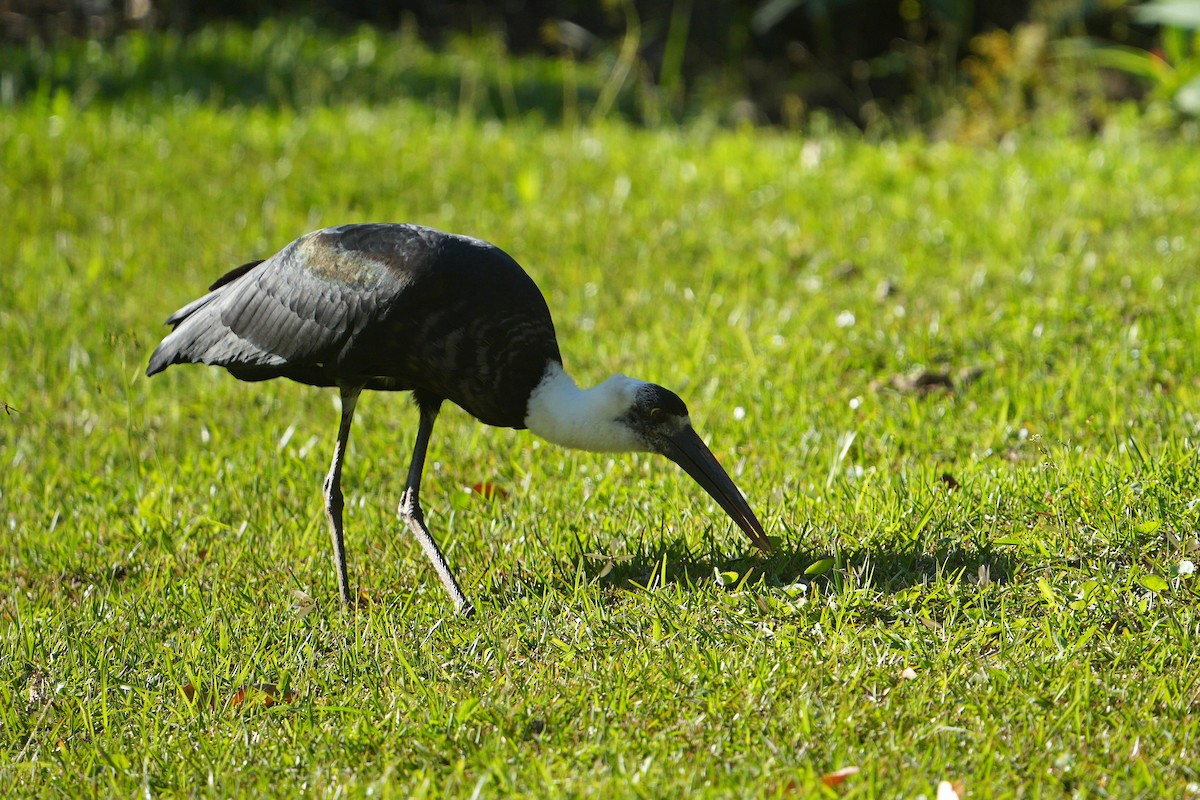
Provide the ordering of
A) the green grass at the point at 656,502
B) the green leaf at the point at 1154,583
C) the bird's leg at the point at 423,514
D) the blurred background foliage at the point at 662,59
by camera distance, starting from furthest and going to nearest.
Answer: the blurred background foliage at the point at 662,59 → the bird's leg at the point at 423,514 → the green leaf at the point at 1154,583 → the green grass at the point at 656,502

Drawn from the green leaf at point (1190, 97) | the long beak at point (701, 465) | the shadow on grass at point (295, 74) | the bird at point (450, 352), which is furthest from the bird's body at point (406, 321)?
the green leaf at point (1190, 97)

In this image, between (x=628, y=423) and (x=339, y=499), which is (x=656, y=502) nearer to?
(x=628, y=423)

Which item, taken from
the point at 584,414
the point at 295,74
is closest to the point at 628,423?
the point at 584,414

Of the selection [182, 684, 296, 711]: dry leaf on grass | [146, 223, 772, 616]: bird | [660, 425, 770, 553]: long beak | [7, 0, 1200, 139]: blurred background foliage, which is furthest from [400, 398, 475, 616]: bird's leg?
[7, 0, 1200, 139]: blurred background foliage

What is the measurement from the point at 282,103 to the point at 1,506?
16.9 ft

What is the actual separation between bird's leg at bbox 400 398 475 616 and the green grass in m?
0.07

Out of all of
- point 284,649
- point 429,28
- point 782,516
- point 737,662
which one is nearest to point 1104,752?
point 737,662

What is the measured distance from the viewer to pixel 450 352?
3902mm

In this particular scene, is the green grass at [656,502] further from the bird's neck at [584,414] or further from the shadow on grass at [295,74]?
the shadow on grass at [295,74]

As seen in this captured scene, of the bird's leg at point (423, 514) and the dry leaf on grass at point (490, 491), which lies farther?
the dry leaf on grass at point (490, 491)

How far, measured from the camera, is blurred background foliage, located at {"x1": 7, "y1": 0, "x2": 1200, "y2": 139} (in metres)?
9.05

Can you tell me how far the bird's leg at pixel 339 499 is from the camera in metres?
4.04

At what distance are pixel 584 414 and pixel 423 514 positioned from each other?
70cm

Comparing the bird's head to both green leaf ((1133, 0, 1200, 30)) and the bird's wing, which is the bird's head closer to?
the bird's wing
